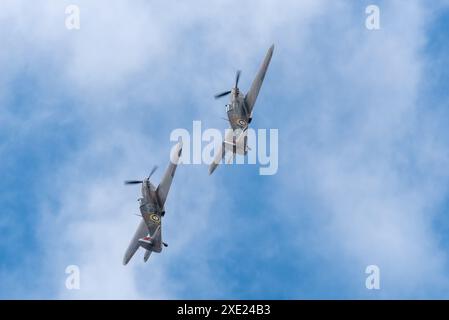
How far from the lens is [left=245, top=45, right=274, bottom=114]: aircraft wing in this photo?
13062 centimetres

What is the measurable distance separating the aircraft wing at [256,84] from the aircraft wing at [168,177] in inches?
577

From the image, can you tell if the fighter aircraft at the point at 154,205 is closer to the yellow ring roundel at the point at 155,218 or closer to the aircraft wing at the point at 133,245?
the yellow ring roundel at the point at 155,218

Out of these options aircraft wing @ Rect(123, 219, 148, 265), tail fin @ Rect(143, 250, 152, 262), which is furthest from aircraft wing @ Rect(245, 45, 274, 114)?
tail fin @ Rect(143, 250, 152, 262)

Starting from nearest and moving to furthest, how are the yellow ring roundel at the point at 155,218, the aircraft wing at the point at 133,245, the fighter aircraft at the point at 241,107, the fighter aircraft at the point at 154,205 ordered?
the fighter aircraft at the point at 154,205
the yellow ring roundel at the point at 155,218
the fighter aircraft at the point at 241,107
the aircraft wing at the point at 133,245

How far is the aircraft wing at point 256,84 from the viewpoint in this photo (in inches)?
5143

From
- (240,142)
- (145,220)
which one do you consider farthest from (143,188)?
(240,142)

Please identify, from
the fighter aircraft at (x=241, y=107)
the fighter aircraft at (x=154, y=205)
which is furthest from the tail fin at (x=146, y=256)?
the fighter aircraft at (x=241, y=107)

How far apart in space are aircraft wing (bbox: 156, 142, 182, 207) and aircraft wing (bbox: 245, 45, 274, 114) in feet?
48.1

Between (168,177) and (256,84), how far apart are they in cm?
2214

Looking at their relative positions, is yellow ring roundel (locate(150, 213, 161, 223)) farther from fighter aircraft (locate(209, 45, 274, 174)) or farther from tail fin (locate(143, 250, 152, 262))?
fighter aircraft (locate(209, 45, 274, 174))

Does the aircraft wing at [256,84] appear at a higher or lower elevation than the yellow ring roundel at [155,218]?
higher
